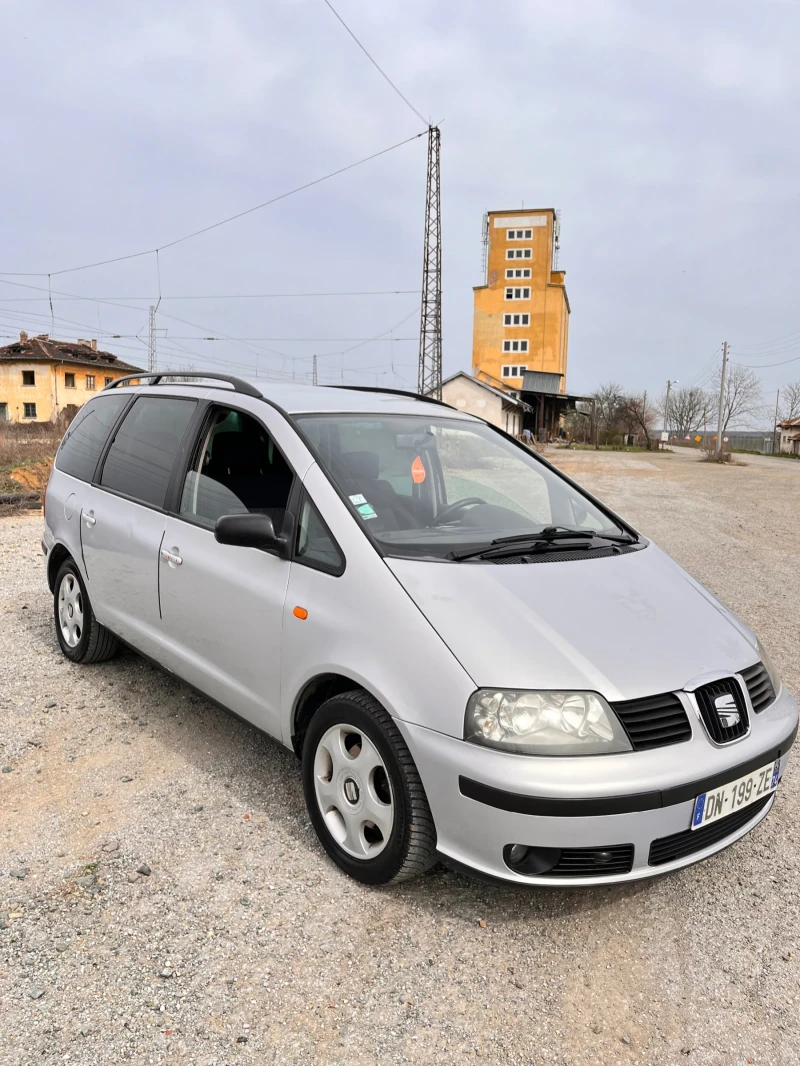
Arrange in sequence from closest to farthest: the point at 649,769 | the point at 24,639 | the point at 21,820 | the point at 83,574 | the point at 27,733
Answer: the point at 649,769 < the point at 21,820 < the point at 27,733 < the point at 83,574 < the point at 24,639

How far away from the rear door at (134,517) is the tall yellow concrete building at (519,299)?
69.0m

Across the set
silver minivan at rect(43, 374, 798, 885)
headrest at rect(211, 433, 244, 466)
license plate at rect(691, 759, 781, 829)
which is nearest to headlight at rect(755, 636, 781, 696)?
silver minivan at rect(43, 374, 798, 885)

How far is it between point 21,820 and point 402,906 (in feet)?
5.39

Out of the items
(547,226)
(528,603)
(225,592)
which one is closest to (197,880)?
(225,592)

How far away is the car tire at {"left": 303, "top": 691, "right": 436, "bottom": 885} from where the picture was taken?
98.0 inches

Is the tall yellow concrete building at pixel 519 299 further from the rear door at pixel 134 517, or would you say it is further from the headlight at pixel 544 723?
the headlight at pixel 544 723

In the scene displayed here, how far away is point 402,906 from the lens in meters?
2.66

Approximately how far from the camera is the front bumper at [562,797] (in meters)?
2.24

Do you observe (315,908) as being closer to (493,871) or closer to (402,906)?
(402,906)

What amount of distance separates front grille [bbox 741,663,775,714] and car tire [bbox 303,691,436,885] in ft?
3.92

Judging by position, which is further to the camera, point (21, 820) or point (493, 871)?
point (21, 820)

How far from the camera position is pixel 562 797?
223 centimetres

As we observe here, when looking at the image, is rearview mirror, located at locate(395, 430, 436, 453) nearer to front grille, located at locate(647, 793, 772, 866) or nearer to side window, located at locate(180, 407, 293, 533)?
side window, located at locate(180, 407, 293, 533)

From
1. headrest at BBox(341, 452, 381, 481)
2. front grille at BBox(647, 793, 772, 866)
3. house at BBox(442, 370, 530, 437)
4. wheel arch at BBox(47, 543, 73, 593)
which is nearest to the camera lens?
front grille at BBox(647, 793, 772, 866)
